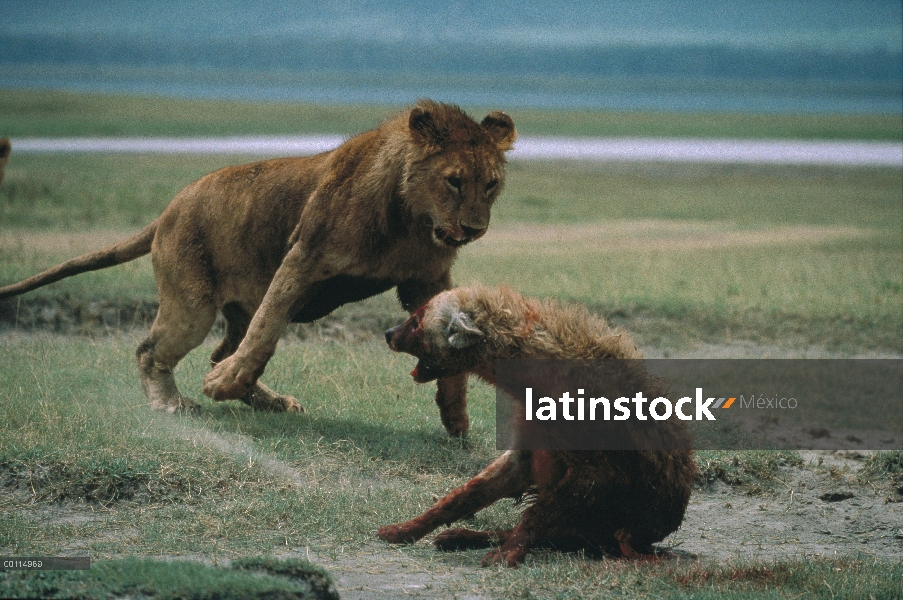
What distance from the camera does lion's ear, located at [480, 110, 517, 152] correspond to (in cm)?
661

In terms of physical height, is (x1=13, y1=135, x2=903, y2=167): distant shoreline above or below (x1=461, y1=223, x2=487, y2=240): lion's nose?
below

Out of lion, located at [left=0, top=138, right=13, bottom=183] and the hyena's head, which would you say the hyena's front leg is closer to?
the hyena's head

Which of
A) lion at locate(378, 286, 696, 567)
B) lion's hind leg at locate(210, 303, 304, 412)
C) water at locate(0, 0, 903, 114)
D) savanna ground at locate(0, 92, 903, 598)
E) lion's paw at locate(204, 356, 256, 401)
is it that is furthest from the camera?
water at locate(0, 0, 903, 114)

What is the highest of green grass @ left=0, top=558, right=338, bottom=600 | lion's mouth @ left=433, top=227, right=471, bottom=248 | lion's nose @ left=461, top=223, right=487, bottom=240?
lion's nose @ left=461, top=223, right=487, bottom=240

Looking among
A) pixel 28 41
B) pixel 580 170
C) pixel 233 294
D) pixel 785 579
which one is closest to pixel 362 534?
pixel 785 579

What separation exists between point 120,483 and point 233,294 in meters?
1.72

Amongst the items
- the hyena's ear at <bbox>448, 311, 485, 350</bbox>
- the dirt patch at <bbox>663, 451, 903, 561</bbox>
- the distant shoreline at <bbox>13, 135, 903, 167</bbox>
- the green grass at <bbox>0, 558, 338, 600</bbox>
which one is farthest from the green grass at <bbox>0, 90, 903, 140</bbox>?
the green grass at <bbox>0, 558, 338, 600</bbox>

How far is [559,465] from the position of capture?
5.20m

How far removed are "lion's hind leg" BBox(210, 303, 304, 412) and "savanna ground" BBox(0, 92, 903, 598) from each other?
18 centimetres

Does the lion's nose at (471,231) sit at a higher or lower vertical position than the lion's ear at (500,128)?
lower

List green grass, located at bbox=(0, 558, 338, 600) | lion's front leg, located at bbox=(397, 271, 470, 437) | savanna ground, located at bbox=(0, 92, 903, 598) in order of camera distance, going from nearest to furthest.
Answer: green grass, located at bbox=(0, 558, 338, 600)
savanna ground, located at bbox=(0, 92, 903, 598)
lion's front leg, located at bbox=(397, 271, 470, 437)

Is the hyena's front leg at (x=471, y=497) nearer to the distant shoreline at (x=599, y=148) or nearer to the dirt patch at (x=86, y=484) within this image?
the dirt patch at (x=86, y=484)

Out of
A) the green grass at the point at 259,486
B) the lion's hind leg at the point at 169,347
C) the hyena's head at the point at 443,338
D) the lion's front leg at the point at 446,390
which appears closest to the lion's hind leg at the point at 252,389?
the green grass at the point at 259,486

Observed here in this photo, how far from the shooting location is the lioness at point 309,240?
6.41 metres
